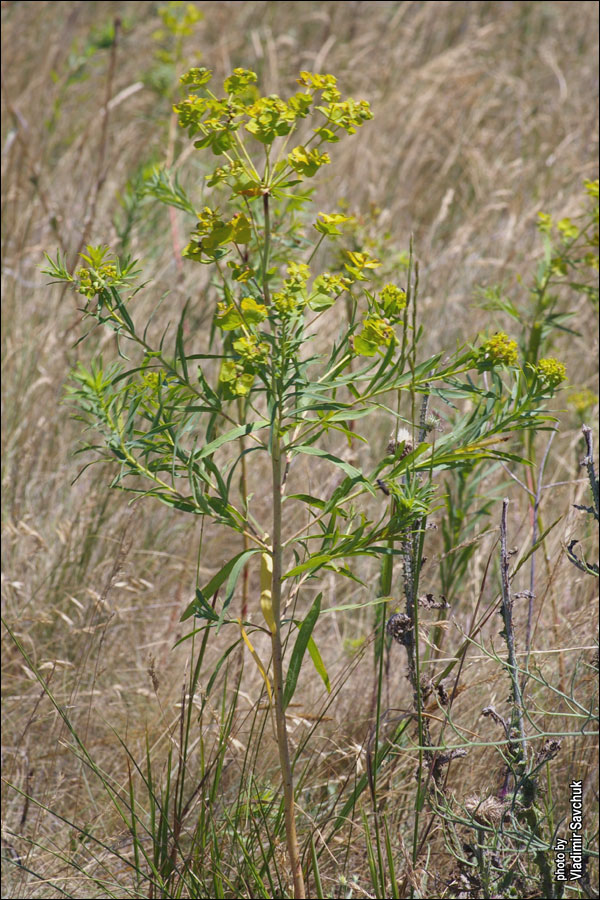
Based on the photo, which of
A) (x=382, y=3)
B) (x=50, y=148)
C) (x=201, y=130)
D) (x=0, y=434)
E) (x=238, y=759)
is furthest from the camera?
(x=382, y=3)

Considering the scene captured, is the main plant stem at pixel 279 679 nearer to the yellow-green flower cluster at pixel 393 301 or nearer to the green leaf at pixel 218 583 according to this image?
the green leaf at pixel 218 583

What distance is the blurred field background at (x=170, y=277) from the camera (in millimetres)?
1699

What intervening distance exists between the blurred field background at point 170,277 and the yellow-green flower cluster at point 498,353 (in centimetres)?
21

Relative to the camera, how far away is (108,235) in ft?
10.1

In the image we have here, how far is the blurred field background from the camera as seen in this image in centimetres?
170

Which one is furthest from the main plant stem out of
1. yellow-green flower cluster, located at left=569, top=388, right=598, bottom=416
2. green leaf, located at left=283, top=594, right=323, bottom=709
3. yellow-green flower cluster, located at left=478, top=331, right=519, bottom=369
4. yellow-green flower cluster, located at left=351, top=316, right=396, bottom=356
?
yellow-green flower cluster, located at left=569, top=388, right=598, bottom=416

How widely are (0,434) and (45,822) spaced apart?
112 cm

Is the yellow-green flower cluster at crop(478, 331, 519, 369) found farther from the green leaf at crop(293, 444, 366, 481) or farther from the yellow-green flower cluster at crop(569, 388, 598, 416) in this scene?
the yellow-green flower cluster at crop(569, 388, 598, 416)

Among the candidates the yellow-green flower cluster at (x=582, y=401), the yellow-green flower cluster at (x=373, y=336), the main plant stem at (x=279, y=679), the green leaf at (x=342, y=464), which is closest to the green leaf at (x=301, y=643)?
the main plant stem at (x=279, y=679)

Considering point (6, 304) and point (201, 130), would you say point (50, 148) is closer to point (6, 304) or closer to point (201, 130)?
point (6, 304)

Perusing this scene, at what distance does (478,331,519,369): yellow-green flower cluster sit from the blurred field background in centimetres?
21

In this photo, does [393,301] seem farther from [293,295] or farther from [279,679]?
[279,679]

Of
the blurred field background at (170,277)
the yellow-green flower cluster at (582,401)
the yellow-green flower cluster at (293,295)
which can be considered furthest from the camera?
the yellow-green flower cluster at (582,401)

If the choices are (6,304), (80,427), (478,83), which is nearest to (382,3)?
(478,83)
